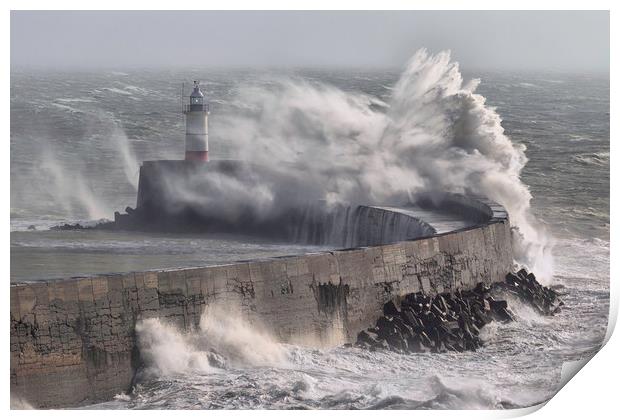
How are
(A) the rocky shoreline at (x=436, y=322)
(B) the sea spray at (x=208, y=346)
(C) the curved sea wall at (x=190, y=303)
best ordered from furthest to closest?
(A) the rocky shoreline at (x=436, y=322) < (B) the sea spray at (x=208, y=346) < (C) the curved sea wall at (x=190, y=303)

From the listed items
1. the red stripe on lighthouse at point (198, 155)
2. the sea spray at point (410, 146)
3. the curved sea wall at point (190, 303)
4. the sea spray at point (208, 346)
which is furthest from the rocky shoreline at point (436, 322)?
the red stripe on lighthouse at point (198, 155)

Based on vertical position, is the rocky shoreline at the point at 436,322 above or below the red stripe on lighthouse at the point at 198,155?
below

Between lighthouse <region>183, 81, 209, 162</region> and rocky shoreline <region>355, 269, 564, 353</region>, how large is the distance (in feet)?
26.5

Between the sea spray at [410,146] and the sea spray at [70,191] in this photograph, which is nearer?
the sea spray at [410,146]

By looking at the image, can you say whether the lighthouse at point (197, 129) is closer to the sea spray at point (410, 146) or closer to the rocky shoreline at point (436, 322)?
the sea spray at point (410, 146)

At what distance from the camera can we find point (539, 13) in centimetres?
2419

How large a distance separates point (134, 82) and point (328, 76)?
5335 millimetres

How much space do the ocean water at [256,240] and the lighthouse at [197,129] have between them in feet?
5.49

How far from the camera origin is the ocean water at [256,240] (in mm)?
13797

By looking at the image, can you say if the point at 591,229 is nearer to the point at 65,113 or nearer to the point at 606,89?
the point at 606,89

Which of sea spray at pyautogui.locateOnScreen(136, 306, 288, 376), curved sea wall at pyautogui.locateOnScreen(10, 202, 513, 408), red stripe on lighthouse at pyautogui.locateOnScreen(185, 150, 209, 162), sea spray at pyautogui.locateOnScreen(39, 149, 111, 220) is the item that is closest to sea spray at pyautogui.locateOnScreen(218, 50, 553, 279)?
red stripe on lighthouse at pyautogui.locateOnScreen(185, 150, 209, 162)

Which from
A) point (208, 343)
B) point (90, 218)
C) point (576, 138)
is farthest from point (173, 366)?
point (576, 138)

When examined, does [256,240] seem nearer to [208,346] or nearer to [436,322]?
[436,322]

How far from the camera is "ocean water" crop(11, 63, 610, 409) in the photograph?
13797 mm
